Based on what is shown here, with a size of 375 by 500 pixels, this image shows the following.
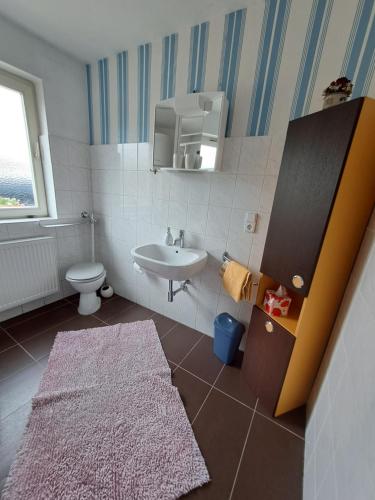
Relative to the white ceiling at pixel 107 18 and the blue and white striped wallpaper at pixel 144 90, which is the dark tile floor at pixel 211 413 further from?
the white ceiling at pixel 107 18

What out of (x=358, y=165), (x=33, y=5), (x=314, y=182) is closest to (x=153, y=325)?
(x=314, y=182)

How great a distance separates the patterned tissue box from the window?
87.3 inches

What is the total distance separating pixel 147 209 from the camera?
6.35 ft

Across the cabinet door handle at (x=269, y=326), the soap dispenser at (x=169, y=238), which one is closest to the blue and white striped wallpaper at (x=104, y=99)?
the soap dispenser at (x=169, y=238)

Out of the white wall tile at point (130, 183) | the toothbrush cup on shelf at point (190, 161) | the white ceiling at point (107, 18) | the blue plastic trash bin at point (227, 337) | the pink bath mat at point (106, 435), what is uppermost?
the white ceiling at point (107, 18)

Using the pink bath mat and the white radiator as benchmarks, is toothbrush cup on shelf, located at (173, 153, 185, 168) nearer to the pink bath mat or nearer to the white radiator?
the white radiator

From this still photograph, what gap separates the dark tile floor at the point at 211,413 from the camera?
0.95m

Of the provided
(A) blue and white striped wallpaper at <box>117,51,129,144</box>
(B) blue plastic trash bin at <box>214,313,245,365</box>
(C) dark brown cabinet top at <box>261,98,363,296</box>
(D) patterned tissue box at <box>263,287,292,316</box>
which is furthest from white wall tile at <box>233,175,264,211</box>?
(A) blue and white striped wallpaper at <box>117,51,129,144</box>

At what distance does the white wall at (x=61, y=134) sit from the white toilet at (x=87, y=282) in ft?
1.01

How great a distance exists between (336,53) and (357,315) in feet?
4.31

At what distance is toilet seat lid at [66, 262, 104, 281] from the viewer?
1.89 meters

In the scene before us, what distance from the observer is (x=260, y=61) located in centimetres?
125

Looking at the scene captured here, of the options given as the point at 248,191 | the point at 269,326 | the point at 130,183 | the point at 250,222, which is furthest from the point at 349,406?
the point at 130,183

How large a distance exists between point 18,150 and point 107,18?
1249 mm
